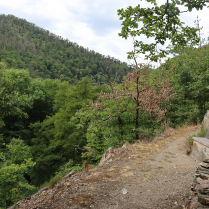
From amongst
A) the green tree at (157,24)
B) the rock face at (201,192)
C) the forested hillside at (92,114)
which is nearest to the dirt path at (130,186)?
the rock face at (201,192)

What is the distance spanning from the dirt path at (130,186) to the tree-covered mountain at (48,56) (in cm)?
7704

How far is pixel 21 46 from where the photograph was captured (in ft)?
450

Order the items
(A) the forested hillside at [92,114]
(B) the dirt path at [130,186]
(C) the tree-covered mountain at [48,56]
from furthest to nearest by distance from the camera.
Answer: (C) the tree-covered mountain at [48,56], (A) the forested hillside at [92,114], (B) the dirt path at [130,186]

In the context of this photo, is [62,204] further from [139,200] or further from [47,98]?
[47,98]

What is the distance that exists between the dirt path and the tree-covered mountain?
77.0 m

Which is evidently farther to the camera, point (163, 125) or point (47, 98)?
point (47, 98)

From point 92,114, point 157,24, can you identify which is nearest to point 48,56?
point 92,114

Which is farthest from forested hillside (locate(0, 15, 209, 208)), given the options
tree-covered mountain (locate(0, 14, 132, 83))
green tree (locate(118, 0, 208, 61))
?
tree-covered mountain (locate(0, 14, 132, 83))

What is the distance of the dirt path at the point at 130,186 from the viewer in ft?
11.2

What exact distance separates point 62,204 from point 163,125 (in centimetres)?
876

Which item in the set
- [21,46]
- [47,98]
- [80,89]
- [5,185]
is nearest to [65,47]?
[21,46]

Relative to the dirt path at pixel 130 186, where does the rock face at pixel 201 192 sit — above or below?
above

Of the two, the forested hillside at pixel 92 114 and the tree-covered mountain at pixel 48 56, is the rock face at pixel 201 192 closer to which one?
the forested hillside at pixel 92 114

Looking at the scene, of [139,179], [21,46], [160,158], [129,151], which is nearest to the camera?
[139,179]
